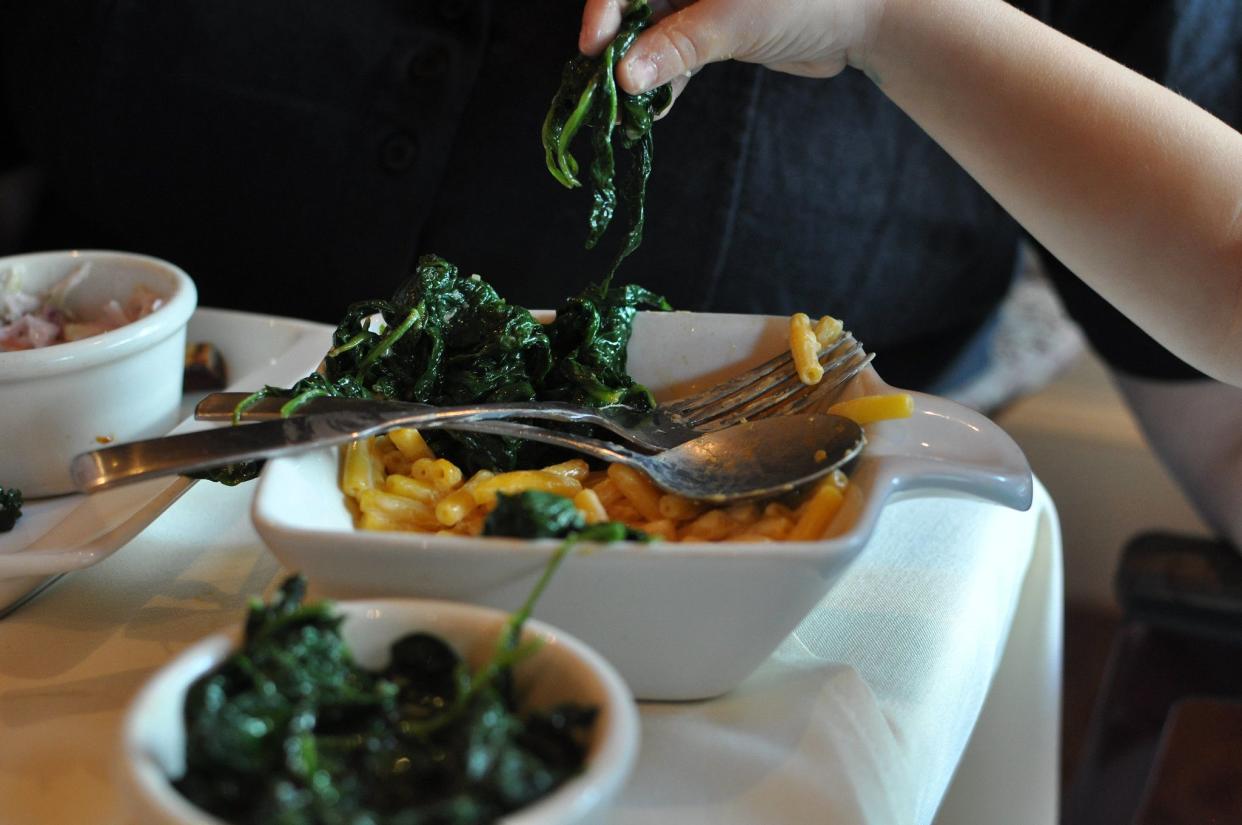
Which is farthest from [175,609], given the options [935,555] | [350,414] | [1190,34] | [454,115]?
[1190,34]

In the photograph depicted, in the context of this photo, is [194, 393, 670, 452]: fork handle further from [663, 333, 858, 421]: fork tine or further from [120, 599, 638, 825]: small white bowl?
[120, 599, 638, 825]: small white bowl

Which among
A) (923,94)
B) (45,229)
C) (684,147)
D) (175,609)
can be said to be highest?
(923,94)

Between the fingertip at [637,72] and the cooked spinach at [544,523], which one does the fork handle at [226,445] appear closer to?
the cooked spinach at [544,523]

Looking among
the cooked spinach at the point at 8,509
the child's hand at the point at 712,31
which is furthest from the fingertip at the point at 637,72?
the cooked spinach at the point at 8,509

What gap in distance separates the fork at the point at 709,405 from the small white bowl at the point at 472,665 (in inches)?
9.4

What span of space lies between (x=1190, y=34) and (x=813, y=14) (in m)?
0.65

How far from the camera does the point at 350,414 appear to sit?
74 centimetres

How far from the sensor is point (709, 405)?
893 mm

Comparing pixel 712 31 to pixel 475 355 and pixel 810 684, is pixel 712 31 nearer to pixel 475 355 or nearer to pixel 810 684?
pixel 475 355

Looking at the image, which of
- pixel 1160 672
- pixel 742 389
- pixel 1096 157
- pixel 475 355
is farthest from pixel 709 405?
pixel 1160 672

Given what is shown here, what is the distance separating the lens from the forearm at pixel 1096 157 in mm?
944

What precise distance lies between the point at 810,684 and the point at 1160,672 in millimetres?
874

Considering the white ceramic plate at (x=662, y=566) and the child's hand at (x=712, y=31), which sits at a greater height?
the child's hand at (x=712, y=31)

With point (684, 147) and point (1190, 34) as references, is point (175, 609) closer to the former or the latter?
point (684, 147)
